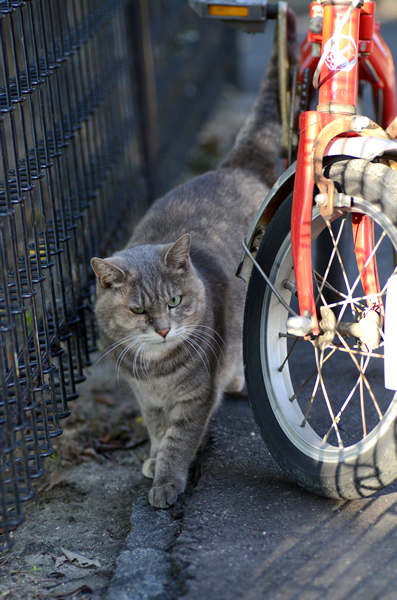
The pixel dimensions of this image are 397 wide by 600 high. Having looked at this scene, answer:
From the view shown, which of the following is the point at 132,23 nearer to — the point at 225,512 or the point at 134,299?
the point at 134,299

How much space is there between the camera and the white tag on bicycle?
165cm

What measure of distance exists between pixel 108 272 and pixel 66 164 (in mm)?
621

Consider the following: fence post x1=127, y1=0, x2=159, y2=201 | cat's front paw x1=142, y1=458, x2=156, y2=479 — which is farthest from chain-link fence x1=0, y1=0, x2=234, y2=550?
cat's front paw x1=142, y1=458, x2=156, y2=479

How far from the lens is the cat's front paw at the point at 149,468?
251cm

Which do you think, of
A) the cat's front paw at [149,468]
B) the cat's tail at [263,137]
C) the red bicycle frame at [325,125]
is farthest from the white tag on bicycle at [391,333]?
the cat's tail at [263,137]

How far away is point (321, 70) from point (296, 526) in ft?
4.53

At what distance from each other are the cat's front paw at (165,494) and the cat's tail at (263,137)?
1721 mm

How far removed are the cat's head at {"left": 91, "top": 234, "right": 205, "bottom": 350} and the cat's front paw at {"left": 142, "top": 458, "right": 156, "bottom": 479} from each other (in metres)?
0.49

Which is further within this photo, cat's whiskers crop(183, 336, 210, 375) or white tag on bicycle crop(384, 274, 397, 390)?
cat's whiskers crop(183, 336, 210, 375)

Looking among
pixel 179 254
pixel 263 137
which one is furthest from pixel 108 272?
pixel 263 137

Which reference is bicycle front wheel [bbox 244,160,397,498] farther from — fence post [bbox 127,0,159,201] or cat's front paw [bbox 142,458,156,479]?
fence post [bbox 127,0,159,201]

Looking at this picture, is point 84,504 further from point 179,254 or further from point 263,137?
point 263,137

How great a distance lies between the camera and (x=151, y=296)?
2.44 m

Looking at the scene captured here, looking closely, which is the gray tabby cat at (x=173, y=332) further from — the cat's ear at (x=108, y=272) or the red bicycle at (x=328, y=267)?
the red bicycle at (x=328, y=267)
